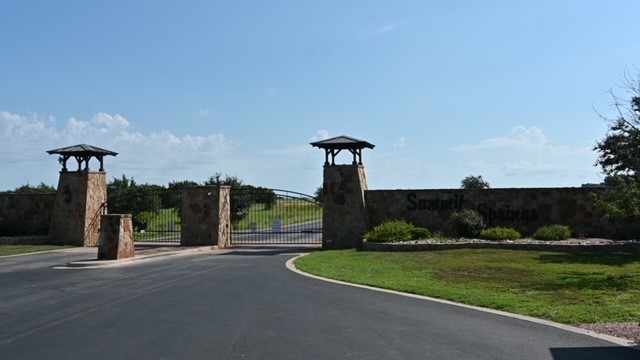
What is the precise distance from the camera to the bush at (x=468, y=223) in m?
24.6

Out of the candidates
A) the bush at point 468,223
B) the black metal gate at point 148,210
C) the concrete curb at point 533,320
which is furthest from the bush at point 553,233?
the black metal gate at point 148,210

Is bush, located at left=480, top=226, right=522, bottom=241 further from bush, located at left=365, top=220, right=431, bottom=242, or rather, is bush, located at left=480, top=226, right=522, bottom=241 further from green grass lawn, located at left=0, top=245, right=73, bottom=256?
green grass lawn, located at left=0, top=245, right=73, bottom=256

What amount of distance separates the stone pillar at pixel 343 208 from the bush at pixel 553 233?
22.1 ft

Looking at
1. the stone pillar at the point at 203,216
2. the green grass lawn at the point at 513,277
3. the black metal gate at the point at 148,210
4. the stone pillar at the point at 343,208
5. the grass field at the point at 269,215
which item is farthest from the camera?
the grass field at the point at 269,215

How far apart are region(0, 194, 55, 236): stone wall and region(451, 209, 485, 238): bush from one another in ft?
60.4

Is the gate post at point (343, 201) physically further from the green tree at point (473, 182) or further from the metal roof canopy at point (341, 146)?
the green tree at point (473, 182)

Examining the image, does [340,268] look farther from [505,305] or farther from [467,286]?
[505,305]

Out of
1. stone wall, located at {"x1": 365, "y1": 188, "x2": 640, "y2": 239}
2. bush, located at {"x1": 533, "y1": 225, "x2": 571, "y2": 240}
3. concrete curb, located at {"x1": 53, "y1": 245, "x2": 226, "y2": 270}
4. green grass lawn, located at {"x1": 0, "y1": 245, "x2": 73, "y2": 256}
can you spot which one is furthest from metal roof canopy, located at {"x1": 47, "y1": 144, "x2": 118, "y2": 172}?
bush, located at {"x1": 533, "y1": 225, "x2": 571, "y2": 240}

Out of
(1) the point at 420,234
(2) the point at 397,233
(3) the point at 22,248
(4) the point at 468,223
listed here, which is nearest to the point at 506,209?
(4) the point at 468,223

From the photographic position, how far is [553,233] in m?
22.9

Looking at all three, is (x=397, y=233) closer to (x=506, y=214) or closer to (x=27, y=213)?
(x=506, y=214)

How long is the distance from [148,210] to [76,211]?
1168 cm

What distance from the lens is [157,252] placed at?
2467 cm

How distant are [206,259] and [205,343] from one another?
13.8 m
